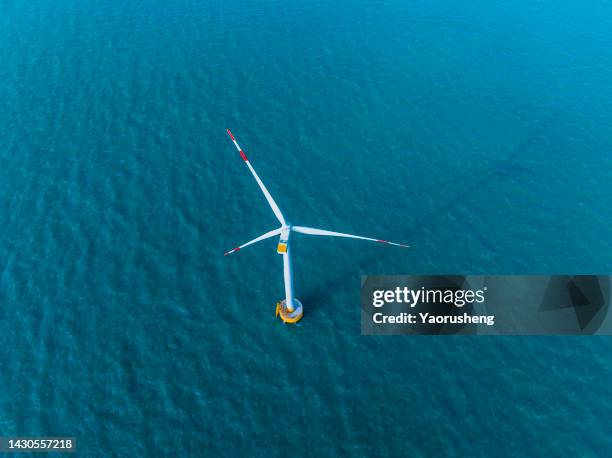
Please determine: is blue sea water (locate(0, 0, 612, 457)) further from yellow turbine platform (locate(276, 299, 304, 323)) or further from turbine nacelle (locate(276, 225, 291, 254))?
turbine nacelle (locate(276, 225, 291, 254))

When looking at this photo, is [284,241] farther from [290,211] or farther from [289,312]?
[290,211]

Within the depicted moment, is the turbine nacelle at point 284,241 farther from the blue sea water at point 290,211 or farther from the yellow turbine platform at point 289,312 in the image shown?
the blue sea water at point 290,211

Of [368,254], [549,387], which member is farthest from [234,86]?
[549,387]

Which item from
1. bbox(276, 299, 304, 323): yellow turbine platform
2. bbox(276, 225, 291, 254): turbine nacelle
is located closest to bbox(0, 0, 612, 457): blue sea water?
bbox(276, 299, 304, 323): yellow turbine platform

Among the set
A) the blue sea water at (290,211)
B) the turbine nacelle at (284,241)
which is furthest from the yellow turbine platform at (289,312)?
the turbine nacelle at (284,241)

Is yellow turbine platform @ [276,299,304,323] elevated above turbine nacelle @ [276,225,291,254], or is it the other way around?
turbine nacelle @ [276,225,291,254]
